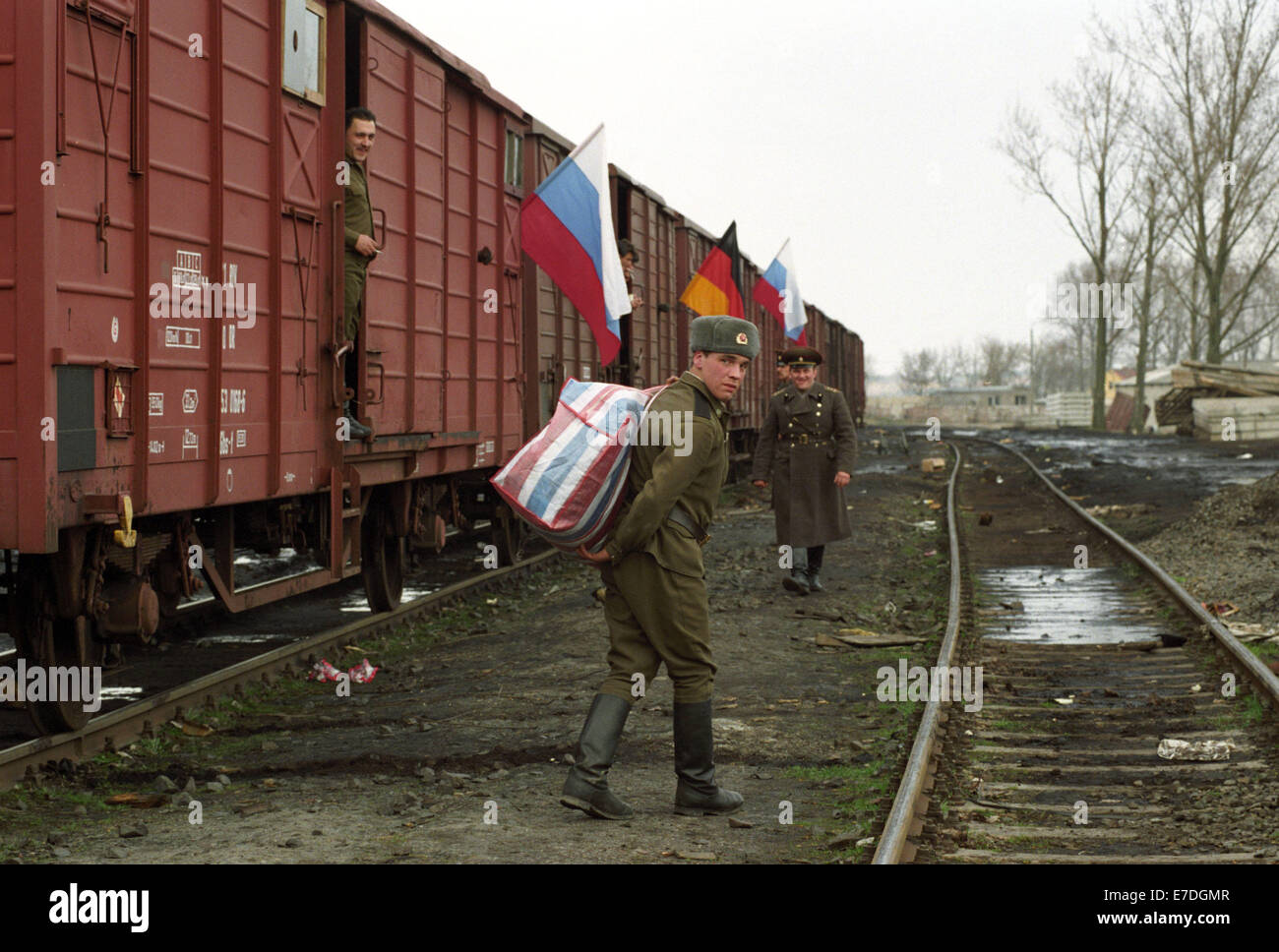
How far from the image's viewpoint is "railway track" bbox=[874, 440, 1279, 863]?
5102 mm

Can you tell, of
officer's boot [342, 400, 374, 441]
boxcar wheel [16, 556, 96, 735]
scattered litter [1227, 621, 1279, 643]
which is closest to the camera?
boxcar wheel [16, 556, 96, 735]

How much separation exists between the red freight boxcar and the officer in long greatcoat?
2.61 m

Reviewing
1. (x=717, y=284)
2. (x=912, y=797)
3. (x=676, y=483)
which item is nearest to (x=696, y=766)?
(x=912, y=797)

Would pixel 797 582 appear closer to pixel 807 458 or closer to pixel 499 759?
pixel 807 458

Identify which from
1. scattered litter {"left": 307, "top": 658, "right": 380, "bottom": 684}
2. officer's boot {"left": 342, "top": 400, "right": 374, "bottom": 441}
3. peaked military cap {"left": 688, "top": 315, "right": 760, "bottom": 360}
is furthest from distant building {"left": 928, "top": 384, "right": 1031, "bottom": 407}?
peaked military cap {"left": 688, "top": 315, "right": 760, "bottom": 360}

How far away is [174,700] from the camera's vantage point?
6.97 meters

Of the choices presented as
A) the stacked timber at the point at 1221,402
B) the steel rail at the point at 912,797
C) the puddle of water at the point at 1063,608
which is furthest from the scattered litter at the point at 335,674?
the stacked timber at the point at 1221,402

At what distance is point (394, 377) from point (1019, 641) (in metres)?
4.55

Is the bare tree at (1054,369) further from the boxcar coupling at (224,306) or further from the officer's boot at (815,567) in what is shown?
the boxcar coupling at (224,306)

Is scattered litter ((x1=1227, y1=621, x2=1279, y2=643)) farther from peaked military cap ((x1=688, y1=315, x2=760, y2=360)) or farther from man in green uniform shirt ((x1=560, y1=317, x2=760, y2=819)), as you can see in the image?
peaked military cap ((x1=688, y1=315, x2=760, y2=360))

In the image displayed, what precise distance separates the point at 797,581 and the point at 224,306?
19.2 feet

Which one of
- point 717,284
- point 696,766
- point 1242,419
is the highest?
point 717,284

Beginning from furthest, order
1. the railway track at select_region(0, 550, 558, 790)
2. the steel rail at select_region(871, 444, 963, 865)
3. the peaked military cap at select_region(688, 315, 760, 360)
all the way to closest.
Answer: the railway track at select_region(0, 550, 558, 790) < the peaked military cap at select_region(688, 315, 760, 360) < the steel rail at select_region(871, 444, 963, 865)

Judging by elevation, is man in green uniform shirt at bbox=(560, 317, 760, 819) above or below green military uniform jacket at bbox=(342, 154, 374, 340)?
below
